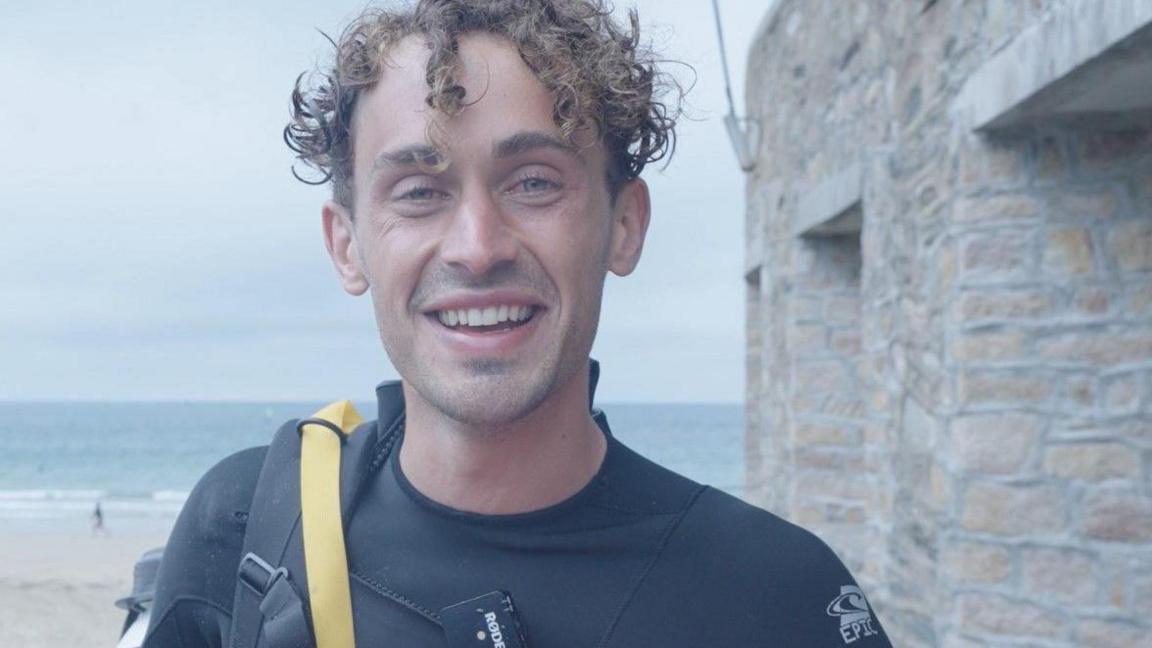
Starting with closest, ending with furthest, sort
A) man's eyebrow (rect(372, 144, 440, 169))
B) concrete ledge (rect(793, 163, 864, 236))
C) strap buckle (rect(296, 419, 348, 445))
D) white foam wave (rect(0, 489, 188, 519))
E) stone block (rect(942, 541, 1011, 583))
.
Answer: man's eyebrow (rect(372, 144, 440, 169)), strap buckle (rect(296, 419, 348, 445)), stone block (rect(942, 541, 1011, 583)), concrete ledge (rect(793, 163, 864, 236)), white foam wave (rect(0, 489, 188, 519))

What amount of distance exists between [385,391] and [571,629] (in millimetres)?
498

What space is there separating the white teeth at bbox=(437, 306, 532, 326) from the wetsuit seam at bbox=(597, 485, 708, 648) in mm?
321

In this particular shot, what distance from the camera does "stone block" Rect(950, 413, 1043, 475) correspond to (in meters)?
3.49

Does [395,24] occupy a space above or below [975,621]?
above

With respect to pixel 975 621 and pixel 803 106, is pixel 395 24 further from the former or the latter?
pixel 803 106

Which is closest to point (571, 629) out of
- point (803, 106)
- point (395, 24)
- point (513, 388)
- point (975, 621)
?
point (513, 388)

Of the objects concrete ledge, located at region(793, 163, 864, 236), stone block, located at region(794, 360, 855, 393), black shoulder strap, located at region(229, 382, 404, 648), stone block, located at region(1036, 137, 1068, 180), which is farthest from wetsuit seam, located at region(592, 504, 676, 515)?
stone block, located at region(794, 360, 855, 393)

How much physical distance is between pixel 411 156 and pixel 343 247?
279 mm

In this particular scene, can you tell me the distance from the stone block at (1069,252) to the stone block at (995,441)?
412 millimetres

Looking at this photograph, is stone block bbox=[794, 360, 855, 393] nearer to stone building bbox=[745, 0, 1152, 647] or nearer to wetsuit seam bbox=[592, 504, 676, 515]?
stone building bbox=[745, 0, 1152, 647]

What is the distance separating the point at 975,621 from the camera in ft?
11.8

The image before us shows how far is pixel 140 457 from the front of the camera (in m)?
45.2

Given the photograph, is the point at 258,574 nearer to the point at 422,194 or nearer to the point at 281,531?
the point at 281,531

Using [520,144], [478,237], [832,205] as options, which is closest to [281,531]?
[478,237]
